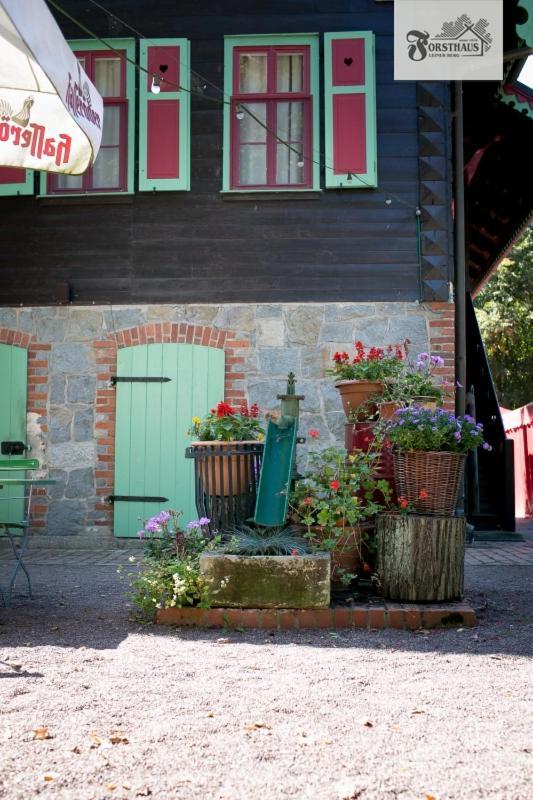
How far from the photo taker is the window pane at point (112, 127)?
8.46 m

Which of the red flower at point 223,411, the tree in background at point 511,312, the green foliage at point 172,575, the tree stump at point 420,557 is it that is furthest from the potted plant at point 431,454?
the tree in background at point 511,312

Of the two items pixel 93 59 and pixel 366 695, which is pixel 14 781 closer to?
pixel 366 695

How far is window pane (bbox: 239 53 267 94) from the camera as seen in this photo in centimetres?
834

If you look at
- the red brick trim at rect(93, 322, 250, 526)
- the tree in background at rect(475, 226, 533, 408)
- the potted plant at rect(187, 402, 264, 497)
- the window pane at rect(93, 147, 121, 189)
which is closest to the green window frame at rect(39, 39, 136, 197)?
the window pane at rect(93, 147, 121, 189)

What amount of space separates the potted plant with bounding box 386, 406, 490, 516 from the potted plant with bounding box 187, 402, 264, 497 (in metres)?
0.86

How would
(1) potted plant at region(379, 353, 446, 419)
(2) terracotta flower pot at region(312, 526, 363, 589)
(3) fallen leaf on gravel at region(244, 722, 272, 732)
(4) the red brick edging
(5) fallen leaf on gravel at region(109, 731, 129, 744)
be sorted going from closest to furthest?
(5) fallen leaf on gravel at region(109, 731, 129, 744) < (3) fallen leaf on gravel at region(244, 722, 272, 732) < (4) the red brick edging < (2) terracotta flower pot at region(312, 526, 363, 589) < (1) potted plant at region(379, 353, 446, 419)

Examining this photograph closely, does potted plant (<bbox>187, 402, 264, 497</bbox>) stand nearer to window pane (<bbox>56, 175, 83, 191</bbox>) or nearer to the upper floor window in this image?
the upper floor window

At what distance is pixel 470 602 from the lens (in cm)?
507

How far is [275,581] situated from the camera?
14.5 feet

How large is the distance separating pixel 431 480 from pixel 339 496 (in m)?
0.52

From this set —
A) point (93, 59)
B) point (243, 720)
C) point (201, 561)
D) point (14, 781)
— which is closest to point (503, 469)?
point (201, 561)

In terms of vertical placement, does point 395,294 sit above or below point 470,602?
above

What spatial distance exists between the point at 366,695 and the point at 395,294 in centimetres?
547

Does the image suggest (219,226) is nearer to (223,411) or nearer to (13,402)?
(13,402)
